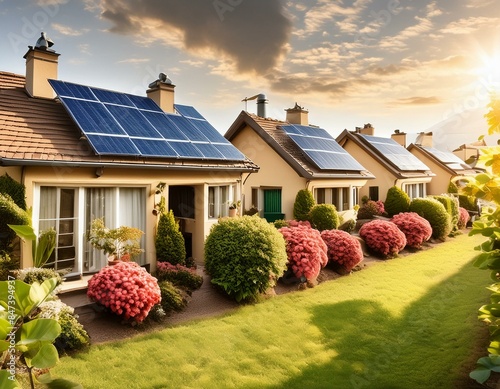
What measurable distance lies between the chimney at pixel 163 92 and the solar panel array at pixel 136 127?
35 cm

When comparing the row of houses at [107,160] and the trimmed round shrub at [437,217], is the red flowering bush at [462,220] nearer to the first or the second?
the trimmed round shrub at [437,217]

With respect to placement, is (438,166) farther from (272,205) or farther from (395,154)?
(272,205)

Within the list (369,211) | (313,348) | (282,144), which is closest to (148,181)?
(313,348)

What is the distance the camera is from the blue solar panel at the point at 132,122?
15.1 metres

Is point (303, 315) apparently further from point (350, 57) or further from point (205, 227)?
point (350, 57)

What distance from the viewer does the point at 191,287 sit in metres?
13.2

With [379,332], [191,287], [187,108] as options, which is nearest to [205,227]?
[191,287]

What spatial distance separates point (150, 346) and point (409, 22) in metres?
12.6

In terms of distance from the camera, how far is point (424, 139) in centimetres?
4747

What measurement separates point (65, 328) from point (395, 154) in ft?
113

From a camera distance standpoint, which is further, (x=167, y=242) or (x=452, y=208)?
(x=452, y=208)

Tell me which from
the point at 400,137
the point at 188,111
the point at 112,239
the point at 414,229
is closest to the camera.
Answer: the point at 112,239

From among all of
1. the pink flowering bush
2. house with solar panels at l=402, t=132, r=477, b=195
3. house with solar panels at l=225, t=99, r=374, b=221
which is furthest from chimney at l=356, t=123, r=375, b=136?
the pink flowering bush

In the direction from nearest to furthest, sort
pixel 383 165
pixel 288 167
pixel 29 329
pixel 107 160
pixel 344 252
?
pixel 29 329, pixel 107 160, pixel 344 252, pixel 288 167, pixel 383 165
